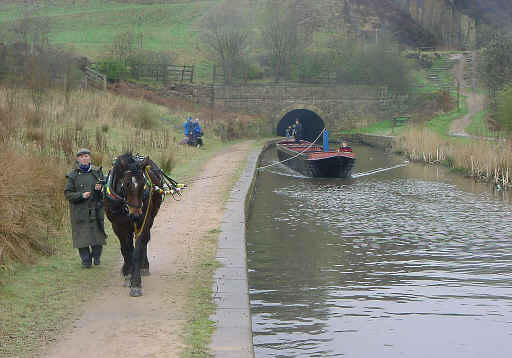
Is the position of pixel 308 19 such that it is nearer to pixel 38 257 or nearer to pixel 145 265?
pixel 38 257

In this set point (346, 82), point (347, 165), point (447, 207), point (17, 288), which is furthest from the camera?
point (346, 82)

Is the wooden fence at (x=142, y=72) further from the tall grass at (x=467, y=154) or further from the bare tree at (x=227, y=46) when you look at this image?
the tall grass at (x=467, y=154)

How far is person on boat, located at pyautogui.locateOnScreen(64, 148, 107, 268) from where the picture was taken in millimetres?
8578

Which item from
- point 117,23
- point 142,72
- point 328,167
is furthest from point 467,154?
point 117,23

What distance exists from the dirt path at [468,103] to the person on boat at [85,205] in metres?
29.4

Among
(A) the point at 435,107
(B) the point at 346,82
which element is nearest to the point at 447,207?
(A) the point at 435,107

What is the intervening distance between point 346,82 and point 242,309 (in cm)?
5015

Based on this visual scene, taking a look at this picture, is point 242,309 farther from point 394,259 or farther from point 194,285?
point 394,259

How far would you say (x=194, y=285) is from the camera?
7953mm

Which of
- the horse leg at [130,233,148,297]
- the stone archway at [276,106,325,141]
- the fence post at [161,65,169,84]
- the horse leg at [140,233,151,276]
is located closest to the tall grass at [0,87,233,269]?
the horse leg at [140,233,151,276]

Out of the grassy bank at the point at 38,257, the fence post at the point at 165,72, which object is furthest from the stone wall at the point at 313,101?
the grassy bank at the point at 38,257

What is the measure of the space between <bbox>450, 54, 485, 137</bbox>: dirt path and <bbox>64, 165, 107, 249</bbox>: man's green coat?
29453 millimetres

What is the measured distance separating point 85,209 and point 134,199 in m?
1.56

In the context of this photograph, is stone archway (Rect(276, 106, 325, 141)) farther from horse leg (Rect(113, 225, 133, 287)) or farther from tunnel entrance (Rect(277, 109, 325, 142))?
horse leg (Rect(113, 225, 133, 287))
